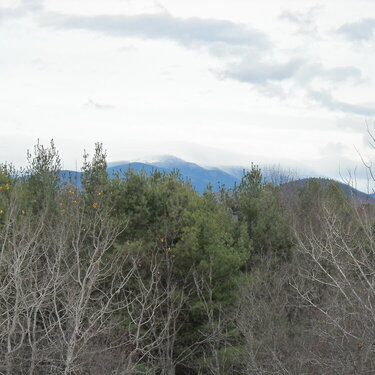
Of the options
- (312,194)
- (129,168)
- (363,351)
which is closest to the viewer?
(363,351)

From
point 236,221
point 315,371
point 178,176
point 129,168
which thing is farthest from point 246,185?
point 315,371

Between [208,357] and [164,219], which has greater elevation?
[164,219]

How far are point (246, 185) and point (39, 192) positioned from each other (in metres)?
10.7

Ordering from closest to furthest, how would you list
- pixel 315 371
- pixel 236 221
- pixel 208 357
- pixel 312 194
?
pixel 315 371
pixel 208 357
pixel 236 221
pixel 312 194

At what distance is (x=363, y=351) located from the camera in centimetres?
1348

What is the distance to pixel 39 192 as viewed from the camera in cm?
2850

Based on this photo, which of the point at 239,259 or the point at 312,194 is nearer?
the point at 239,259

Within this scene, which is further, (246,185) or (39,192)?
(246,185)

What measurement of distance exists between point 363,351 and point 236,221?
1647cm

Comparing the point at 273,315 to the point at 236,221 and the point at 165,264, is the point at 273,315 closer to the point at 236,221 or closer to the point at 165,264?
the point at 165,264

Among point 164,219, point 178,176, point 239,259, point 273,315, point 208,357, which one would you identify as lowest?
point 208,357

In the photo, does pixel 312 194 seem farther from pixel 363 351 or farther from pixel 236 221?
pixel 363 351

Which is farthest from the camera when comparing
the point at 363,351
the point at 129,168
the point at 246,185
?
the point at 246,185

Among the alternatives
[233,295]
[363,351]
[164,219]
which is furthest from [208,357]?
[363,351]
